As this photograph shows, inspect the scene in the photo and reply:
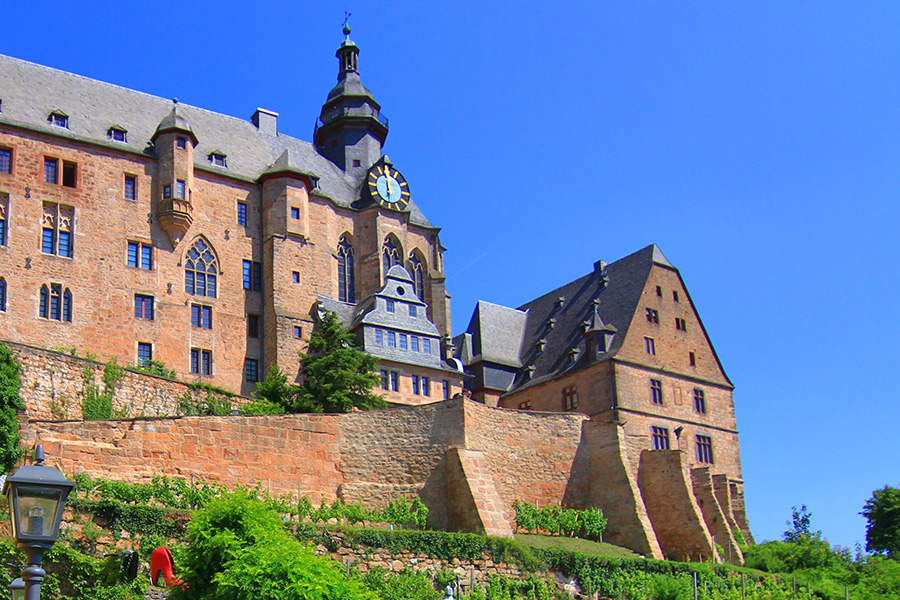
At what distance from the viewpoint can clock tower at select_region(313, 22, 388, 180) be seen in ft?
206

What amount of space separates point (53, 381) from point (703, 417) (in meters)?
30.2

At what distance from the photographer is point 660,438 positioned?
51656mm

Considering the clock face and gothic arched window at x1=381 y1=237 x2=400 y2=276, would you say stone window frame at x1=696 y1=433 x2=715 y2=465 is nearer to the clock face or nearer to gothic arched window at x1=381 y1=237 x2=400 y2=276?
gothic arched window at x1=381 y1=237 x2=400 y2=276

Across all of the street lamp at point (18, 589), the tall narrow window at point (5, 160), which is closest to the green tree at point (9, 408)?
the tall narrow window at point (5, 160)

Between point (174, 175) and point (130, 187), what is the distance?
6.47 ft

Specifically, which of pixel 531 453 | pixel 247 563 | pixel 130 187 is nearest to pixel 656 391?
pixel 531 453

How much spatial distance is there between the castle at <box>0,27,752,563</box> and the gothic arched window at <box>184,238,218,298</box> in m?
0.11

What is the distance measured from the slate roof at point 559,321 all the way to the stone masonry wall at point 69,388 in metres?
20.4

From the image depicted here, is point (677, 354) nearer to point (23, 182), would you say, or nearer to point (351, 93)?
point (351, 93)

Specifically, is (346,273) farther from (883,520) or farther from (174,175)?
(883,520)

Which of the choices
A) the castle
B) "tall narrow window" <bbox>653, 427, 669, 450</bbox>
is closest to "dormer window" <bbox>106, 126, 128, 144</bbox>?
the castle

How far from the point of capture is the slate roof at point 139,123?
4959cm

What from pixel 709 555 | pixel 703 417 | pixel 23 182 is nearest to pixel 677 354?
pixel 703 417

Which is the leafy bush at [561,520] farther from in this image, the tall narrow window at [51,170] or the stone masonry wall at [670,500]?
the tall narrow window at [51,170]
